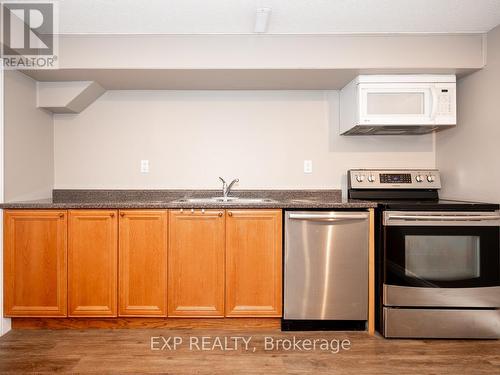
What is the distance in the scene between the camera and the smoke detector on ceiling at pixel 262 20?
2221mm

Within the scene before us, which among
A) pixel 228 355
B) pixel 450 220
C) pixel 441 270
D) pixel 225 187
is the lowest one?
pixel 228 355

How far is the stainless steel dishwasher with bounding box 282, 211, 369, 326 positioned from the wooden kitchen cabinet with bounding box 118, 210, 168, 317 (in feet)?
2.85

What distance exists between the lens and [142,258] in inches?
101

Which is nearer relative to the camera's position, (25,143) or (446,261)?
(446,261)

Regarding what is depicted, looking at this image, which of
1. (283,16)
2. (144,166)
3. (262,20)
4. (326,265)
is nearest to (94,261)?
(144,166)

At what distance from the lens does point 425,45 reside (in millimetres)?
2621

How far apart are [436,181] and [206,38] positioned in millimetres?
2167

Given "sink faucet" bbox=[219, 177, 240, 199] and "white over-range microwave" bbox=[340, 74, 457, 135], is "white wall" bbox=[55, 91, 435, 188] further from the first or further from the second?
"white over-range microwave" bbox=[340, 74, 457, 135]

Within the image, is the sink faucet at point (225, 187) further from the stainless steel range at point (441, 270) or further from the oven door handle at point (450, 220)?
the oven door handle at point (450, 220)

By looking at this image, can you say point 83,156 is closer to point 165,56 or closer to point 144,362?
point 165,56

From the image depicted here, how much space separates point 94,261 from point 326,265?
1613 mm

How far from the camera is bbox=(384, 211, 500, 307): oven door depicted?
2.45 m

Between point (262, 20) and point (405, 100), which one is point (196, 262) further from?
point (405, 100)

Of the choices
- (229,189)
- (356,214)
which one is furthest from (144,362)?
(356,214)
